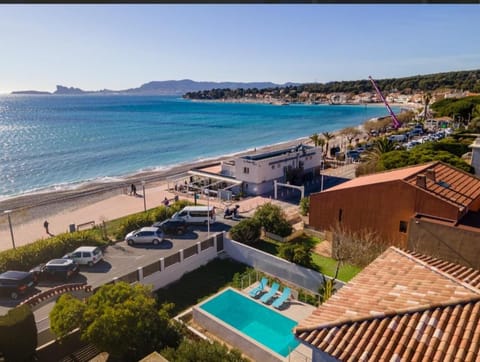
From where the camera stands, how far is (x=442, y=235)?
58.4ft

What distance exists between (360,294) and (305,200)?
727 inches

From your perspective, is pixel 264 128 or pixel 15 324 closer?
pixel 15 324

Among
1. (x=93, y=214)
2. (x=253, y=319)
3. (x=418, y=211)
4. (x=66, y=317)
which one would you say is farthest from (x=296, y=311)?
(x=93, y=214)

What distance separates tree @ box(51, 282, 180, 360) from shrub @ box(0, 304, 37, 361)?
2.62ft

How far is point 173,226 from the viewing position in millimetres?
24875

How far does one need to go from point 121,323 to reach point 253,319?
6.73 metres

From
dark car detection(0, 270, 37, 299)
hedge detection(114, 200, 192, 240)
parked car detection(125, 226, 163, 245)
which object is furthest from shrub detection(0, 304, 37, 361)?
hedge detection(114, 200, 192, 240)

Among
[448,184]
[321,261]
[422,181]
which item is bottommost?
[321,261]

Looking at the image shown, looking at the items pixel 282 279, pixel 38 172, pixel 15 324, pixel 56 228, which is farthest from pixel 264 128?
pixel 15 324

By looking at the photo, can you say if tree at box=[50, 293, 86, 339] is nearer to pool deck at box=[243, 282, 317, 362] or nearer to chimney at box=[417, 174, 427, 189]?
pool deck at box=[243, 282, 317, 362]

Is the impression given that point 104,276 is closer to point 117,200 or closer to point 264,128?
point 117,200

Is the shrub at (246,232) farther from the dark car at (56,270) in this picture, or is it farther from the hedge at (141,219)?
the dark car at (56,270)

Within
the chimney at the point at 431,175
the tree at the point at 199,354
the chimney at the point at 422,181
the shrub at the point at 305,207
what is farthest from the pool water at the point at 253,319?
the chimney at the point at 431,175

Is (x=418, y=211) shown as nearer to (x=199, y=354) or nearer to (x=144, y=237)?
(x=199, y=354)
